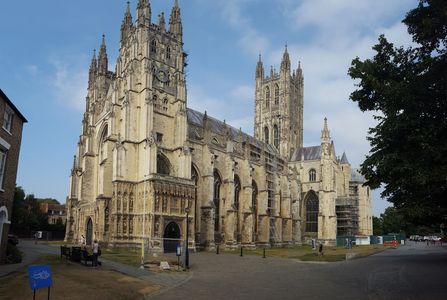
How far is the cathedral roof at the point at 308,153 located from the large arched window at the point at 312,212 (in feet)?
25.4

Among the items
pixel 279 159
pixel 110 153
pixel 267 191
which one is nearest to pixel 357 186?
pixel 279 159

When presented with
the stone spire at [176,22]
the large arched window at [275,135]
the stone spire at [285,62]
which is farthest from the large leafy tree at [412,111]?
the stone spire at [285,62]

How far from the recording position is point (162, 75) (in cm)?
5034

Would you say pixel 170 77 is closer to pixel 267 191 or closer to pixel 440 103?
pixel 267 191

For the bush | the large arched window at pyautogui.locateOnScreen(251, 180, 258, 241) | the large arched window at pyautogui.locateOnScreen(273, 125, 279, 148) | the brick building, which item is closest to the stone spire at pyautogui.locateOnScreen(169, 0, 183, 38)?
the large arched window at pyautogui.locateOnScreen(251, 180, 258, 241)

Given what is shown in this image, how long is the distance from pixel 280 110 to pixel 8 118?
70.5 m

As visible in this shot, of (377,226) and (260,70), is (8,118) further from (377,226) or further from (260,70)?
(377,226)

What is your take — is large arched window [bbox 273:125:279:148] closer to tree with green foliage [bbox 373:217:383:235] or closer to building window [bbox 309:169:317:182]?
building window [bbox 309:169:317:182]

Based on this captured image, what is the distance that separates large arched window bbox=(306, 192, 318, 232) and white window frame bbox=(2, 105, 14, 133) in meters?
65.2

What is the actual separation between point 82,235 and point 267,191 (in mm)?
27511

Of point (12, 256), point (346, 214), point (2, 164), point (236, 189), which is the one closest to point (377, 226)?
Answer: point (346, 214)

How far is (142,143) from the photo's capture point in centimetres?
4544

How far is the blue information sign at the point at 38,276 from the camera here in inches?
411

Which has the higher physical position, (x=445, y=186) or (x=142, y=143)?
(x=142, y=143)
